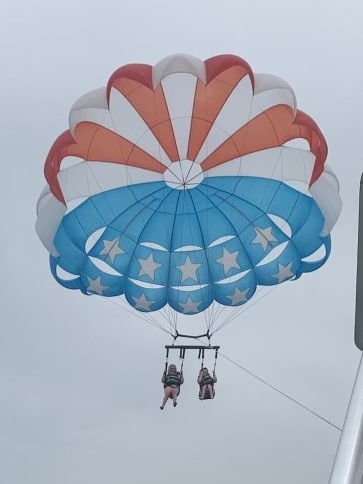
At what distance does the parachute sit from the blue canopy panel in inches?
0.6

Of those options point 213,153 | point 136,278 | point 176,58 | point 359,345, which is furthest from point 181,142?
point 359,345

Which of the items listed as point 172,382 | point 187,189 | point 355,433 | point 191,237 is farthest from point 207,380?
point 355,433

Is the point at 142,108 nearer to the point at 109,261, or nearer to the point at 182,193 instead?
the point at 182,193

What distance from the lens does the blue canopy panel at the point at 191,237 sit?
36.1ft

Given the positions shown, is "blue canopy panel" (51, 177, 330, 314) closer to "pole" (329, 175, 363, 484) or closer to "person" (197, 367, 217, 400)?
"person" (197, 367, 217, 400)

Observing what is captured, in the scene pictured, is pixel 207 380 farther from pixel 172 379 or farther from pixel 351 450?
pixel 351 450

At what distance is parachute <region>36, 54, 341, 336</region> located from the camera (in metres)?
10.6

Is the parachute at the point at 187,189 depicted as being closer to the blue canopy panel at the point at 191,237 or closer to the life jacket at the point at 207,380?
the blue canopy panel at the point at 191,237

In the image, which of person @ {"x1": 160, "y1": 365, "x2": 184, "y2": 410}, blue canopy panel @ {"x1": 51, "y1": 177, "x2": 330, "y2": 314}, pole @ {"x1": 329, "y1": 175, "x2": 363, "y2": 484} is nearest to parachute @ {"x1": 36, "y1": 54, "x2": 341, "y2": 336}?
blue canopy panel @ {"x1": 51, "y1": 177, "x2": 330, "y2": 314}

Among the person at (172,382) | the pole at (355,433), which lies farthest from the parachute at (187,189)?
the pole at (355,433)

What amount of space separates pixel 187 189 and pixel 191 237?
27.2 inches

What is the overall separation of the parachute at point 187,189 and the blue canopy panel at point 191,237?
0.01 metres

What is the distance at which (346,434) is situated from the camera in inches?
35.7

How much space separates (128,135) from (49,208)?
1.54m
